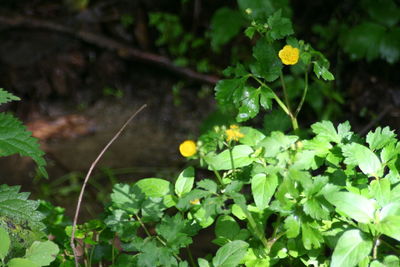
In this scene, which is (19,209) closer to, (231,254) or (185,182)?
(185,182)

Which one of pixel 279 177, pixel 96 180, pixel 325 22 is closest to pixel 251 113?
pixel 279 177

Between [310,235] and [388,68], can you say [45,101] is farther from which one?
[310,235]

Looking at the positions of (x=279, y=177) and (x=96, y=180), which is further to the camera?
(x=96, y=180)

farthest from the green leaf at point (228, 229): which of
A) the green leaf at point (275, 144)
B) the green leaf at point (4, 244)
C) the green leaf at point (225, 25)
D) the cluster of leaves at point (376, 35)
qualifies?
the green leaf at point (225, 25)

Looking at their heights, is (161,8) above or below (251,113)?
below

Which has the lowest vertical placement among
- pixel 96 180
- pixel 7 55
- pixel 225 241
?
pixel 96 180

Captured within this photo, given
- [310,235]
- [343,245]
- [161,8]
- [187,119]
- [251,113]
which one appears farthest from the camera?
[161,8]

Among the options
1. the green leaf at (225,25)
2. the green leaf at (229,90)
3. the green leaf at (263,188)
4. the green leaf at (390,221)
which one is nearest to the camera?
the green leaf at (390,221)

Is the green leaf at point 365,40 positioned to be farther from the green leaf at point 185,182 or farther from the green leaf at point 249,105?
the green leaf at point 185,182

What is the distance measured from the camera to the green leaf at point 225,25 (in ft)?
10.3

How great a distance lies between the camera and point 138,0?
149 inches

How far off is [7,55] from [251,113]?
109 inches

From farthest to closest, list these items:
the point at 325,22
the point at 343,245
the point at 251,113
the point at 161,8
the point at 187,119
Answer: the point at 161,8, the point at 187,119, the point at 325,22, the point at 251,113, the point at 343,245

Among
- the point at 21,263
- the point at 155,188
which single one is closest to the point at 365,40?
the point at 155,188
